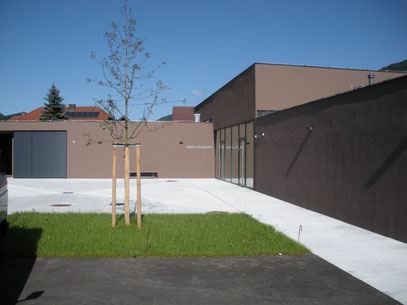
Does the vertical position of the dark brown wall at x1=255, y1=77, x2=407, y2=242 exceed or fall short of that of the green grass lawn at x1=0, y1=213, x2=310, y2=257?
it exceeds it

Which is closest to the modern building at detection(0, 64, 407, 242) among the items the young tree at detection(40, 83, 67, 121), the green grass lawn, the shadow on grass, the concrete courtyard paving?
the concrete courtyard paving

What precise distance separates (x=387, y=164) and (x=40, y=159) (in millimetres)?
22421

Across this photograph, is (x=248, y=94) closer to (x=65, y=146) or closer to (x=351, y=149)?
(x=351, y=149)

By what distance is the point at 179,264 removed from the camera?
5.80 meters

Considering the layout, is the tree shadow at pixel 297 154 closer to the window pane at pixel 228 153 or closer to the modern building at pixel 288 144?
the modern building at pixel 288 144

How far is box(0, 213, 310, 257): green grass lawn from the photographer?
6.38 meters

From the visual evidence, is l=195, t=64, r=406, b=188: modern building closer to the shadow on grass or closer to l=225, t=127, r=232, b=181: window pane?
l=225, t=127, r=232, b=181: window pane

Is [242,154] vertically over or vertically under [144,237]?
over

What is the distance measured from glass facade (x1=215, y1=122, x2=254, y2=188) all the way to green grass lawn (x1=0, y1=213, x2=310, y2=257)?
8.73m

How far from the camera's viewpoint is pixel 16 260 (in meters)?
5.90

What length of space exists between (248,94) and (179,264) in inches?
500

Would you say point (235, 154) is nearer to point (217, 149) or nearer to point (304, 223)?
point (217, 149)

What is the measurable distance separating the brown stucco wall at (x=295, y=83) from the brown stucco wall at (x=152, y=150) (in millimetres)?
9804

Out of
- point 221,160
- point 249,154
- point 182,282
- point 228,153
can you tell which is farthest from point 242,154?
point 182,282
